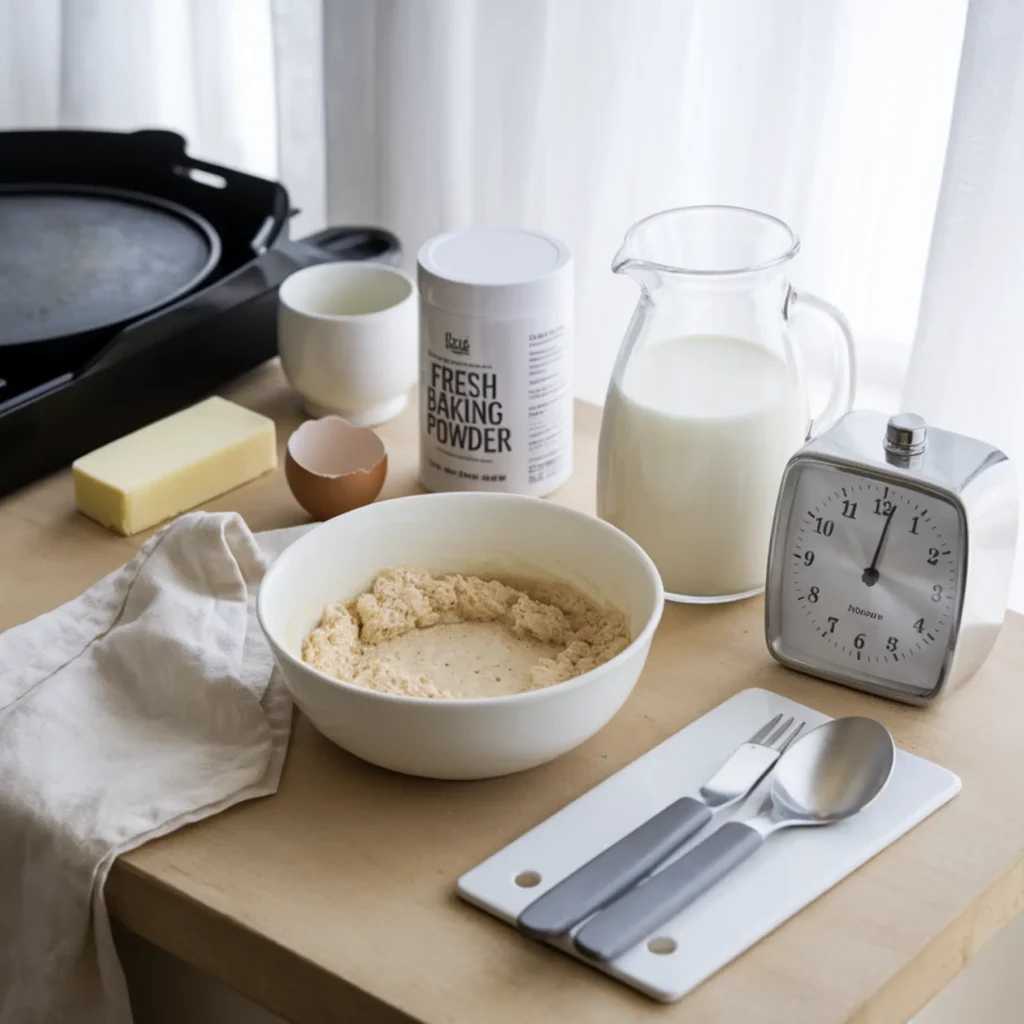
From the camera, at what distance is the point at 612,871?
2.27ft

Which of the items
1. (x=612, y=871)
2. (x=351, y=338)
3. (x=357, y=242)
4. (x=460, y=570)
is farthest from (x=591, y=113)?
(x=612, y=871)

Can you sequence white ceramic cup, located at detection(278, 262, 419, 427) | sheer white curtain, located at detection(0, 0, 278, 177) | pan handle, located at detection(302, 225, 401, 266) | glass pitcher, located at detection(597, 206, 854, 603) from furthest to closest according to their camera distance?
sheer white curtain, located at detection(0, 0, 278, 177)
pan handle, located at detection(302, 225, 401, 266)
white ceramic cup, located at detection(278, 262, 419, 427)
glass pitcher, located at detection(597, 206, 854, 603)

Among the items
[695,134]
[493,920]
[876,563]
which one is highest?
[695,134]

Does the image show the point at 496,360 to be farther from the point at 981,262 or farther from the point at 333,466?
the point at 981,262

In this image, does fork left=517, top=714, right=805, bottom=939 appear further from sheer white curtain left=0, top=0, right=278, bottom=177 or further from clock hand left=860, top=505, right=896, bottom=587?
sheer white curtain left=0, top=0, right=278, bottom=177

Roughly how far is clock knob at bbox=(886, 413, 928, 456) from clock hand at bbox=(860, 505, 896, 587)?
3 centimetres

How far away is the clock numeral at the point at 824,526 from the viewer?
838mm

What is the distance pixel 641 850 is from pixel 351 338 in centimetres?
53

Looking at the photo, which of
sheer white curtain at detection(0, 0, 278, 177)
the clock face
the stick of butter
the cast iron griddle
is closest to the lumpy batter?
the clock face

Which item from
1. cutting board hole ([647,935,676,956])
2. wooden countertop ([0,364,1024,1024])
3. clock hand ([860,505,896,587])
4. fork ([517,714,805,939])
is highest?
clock hand ([860,505,896,587])

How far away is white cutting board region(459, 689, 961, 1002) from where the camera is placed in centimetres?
67

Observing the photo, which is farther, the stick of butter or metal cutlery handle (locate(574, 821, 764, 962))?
the stick of butter

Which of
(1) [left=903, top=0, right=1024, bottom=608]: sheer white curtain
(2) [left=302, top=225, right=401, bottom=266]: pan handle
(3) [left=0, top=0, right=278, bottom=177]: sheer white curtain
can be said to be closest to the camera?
(1) [left=903, top=0, right=1024, bottom=608]: sheer white curtain

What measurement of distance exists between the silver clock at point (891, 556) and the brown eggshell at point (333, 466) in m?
0.31
